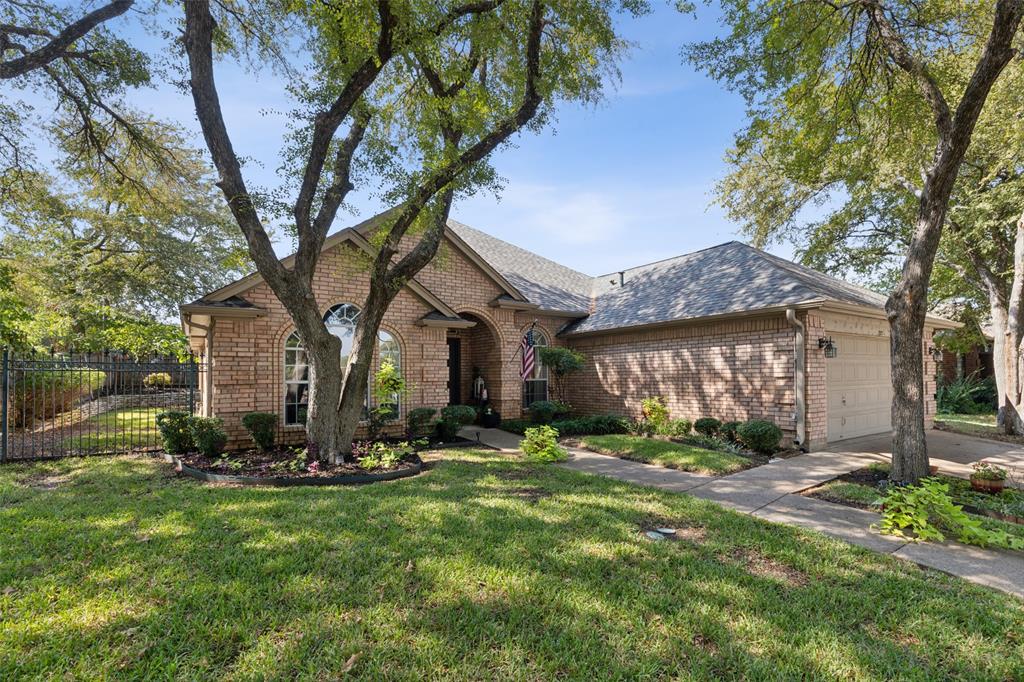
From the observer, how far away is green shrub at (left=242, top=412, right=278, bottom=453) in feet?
28.3

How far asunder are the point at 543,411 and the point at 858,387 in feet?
25.0

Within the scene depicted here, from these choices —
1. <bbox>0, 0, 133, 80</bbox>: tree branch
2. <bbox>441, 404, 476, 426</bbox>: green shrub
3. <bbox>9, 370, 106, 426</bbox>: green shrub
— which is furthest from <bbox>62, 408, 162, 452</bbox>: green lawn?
<bbox>0, 0, 133, 80</bbox>: tree branch

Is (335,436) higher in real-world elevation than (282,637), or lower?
higher

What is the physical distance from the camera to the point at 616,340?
13641 millimetres

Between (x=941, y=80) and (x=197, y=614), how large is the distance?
41.2 ft

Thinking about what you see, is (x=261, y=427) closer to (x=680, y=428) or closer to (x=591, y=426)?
(x=591, y=426)

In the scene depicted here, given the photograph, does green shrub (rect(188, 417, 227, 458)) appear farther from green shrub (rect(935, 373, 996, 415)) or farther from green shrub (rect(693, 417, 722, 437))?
green shrub (rect(935, 373, 996, 415))

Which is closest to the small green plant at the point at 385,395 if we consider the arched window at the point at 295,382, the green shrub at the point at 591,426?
the arched window at the point at 295,382

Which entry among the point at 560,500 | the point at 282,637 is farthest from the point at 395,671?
the point at 560,500

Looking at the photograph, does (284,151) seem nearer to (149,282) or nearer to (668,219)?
(668,219)

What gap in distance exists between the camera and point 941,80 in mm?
8133

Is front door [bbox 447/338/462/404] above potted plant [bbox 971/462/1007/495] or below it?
above

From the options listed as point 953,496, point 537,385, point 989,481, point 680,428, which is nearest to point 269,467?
point 537,385

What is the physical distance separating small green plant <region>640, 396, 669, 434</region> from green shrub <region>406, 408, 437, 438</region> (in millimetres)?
5387
